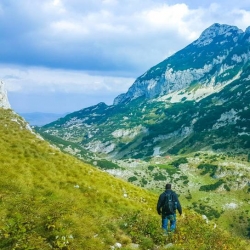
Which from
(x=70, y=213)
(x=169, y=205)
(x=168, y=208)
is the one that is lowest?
(x=168, y=208)

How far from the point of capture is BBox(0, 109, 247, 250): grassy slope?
1898 centimetres

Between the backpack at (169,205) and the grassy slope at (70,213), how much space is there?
1.39m

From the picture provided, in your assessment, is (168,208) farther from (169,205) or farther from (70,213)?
(70,213)

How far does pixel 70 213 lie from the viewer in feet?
71.9

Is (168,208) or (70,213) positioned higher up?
(70,213)

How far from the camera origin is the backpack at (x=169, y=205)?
71.6 feet

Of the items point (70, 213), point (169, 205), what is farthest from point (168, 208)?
point (70, 213)

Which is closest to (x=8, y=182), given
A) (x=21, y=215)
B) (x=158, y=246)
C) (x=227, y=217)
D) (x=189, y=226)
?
(x=21, y=215)

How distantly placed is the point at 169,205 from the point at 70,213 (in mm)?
6796

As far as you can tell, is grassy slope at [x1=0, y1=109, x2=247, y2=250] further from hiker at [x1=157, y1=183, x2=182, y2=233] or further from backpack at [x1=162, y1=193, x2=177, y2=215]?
backpack at [x1=162, y1=193, x2=177, y2=215]

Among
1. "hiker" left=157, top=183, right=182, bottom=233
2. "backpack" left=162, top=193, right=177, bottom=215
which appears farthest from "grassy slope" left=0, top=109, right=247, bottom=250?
"backpack" left=162, top=193, right=177, bottom=215

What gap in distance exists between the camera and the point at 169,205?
71.8ft

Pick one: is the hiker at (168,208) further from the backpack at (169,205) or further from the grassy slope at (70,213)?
the grassy slope at (70,213)

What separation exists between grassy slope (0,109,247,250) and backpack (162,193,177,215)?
1387 millimetres
